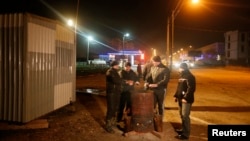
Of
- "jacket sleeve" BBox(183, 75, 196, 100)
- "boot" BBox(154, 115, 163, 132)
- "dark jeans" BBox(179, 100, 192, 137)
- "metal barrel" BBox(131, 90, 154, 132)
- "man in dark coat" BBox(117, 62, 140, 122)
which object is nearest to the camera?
"jacket sleeve" BBox(183, 75, 196, 100)

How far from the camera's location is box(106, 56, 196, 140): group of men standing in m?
7.80

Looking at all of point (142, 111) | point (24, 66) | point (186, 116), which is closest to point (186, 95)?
point (186, 116)

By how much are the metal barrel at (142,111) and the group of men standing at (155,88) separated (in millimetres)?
516

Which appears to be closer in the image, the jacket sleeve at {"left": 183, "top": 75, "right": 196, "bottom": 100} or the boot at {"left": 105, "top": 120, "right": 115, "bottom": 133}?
the jacket sleeve at {"left": 183, "top": 75, "right": 196, "bottom": 100}

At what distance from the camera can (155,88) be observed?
29.4ft

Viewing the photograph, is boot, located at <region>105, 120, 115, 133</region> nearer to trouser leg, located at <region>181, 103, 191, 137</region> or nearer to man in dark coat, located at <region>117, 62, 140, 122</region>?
man in dark coat, located at <region>117, 62, 140, 122</region>

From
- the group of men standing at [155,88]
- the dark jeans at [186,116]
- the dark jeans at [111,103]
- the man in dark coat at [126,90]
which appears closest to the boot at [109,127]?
the group of men standing at [155,88]

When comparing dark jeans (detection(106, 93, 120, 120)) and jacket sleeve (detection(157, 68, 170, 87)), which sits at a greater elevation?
jacket sleeve (detection(157, 68, 170, 87))

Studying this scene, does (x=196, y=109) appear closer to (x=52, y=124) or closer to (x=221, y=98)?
(x=221, y=98)

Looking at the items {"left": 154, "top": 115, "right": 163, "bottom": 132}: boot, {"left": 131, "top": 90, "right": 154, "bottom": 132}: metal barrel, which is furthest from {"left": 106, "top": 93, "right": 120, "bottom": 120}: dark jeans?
{"left": 154, "top": 115, "right": 163, "bottom": 132}: boot

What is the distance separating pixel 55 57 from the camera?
36.1 ft

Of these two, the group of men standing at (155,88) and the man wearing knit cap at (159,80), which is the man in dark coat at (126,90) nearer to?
the group of men standing at (155,88)

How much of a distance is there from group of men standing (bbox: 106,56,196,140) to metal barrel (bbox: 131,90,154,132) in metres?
0.52

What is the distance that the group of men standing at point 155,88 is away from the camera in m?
7.80
